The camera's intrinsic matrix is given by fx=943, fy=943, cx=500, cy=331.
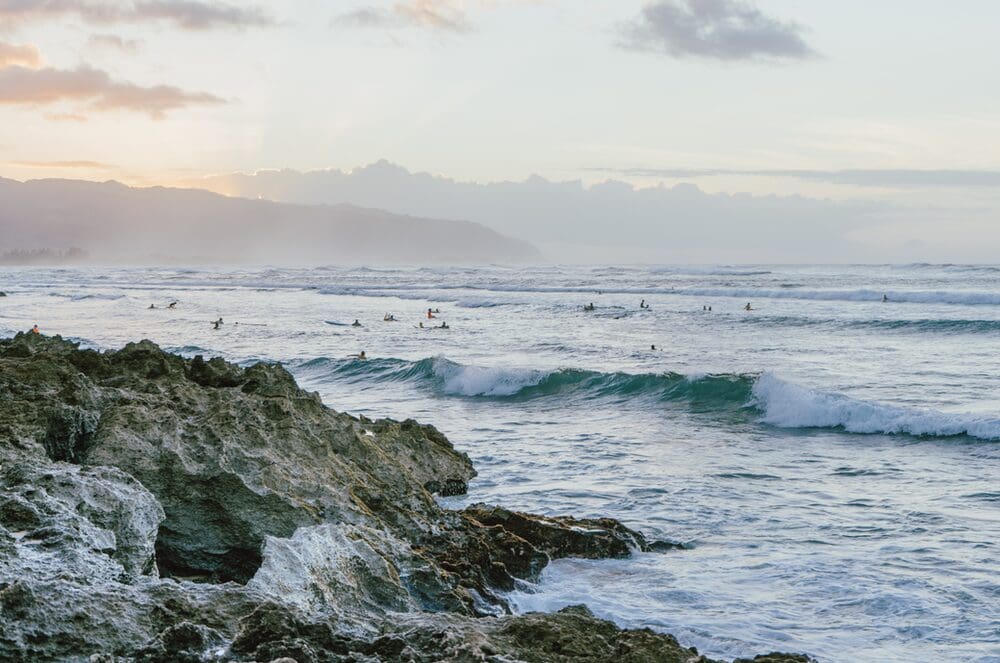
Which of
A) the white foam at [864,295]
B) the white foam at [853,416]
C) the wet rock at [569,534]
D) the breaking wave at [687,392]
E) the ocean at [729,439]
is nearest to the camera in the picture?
the ocean at [729,439]

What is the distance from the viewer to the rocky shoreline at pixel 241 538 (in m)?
4.71

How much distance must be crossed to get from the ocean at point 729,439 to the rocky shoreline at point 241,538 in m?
1.31

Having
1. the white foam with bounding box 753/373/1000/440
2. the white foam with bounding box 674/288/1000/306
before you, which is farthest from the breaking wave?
the white foam with bounding box 674/288/1000/306

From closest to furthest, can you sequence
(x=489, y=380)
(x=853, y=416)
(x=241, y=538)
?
1. (x=241, y=538)
2. (x=853, y=416)
3. (x=489, y=380)

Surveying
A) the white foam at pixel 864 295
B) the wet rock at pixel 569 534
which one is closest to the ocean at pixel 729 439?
the wet rock at pixel 569 534

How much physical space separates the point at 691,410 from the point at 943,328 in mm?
22067

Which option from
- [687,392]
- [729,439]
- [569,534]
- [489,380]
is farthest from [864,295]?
[569,534]

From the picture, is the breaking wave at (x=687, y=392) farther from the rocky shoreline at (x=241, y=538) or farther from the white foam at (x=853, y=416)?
the rocky shoreline at (x=241, y=538)

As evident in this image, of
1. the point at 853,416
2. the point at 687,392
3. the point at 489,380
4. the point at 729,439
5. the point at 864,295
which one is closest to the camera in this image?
the point at 729,439

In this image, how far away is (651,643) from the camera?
548cm

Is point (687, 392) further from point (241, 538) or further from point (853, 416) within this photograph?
point (241, 538)

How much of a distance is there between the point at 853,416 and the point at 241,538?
14300 millimetres

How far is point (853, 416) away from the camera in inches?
728

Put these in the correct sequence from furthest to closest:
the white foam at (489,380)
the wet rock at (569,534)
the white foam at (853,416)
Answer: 1. the white foam at (489,380)
2. the white foam at (853,416)
3. the wet rock at (569,534)
